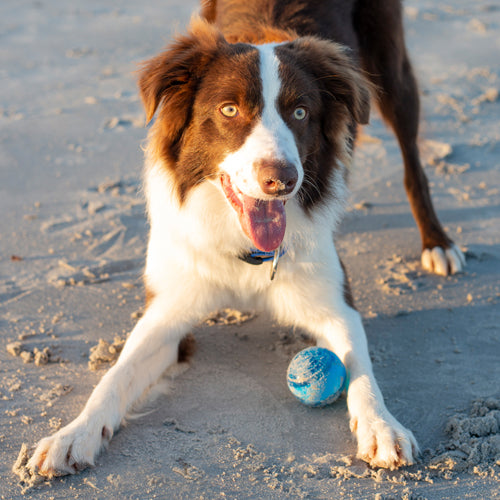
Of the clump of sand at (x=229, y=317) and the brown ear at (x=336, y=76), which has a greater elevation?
the brown ear at (x=336, y=76)

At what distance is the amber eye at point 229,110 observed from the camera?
315 cm

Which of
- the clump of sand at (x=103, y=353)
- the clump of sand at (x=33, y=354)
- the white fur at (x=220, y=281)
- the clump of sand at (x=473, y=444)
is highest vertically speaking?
the white fur at (x=220, y=281)

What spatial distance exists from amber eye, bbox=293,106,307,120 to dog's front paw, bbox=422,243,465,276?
73.2 inches

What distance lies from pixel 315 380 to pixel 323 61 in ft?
5.39

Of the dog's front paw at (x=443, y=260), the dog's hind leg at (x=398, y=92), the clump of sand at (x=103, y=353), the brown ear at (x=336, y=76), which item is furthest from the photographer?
the dog's hind leg at (x=398, y=92)

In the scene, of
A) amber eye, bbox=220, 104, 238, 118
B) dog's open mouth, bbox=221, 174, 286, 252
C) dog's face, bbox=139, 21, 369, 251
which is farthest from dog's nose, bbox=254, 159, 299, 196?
amber eye, bbox=220, 104, 238, 118

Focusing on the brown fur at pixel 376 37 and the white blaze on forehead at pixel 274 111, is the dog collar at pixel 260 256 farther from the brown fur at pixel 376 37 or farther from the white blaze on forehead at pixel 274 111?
the brown fur at pixel 376 37

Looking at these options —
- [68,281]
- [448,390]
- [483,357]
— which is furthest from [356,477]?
[68,281]

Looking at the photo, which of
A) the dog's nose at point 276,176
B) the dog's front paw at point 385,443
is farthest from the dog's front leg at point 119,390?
the dog's front paw at point 385,443

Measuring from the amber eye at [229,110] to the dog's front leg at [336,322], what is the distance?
889 millimetres

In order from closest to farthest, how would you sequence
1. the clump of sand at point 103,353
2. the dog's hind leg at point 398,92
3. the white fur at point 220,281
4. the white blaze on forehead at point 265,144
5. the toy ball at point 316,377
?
the white blaze on forehead at point 265,144
the toy ball at point 316,377
the white fur at point 220,281
the clump of sand at point 103,353
the dog's hind leg at point 398,92

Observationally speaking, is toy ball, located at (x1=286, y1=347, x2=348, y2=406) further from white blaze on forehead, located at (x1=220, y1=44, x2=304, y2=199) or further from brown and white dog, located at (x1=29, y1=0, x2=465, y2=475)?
white blaze on forehead, located at (x1=220, y1=44, x2=304, y2=199)

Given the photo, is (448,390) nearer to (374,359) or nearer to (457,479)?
(374,359)

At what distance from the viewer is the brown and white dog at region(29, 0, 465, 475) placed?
3.00 metres
